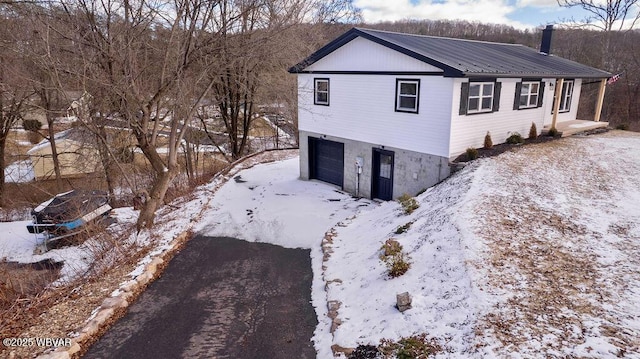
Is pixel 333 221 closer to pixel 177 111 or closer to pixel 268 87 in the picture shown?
pixel 177 111

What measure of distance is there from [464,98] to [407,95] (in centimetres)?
176

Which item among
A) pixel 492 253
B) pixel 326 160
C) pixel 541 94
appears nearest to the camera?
pixel 492 253

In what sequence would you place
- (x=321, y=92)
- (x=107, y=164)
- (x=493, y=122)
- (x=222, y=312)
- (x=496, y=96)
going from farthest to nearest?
(x=107, y=164)
(x=321, y=92)
(x=493, y=122)
(x=496, y=96)
(x=222, y=312)

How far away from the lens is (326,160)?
54.5 ft

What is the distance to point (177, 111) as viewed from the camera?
13.6 meters

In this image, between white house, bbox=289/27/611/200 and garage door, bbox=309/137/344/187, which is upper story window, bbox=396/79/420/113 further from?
garage door, bbox=309/137/344/187

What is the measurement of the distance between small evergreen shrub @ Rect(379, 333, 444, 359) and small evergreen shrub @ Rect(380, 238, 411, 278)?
1.69 m

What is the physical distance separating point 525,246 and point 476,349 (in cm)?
286

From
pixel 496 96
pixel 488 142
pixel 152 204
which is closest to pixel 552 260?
pixel 488 142

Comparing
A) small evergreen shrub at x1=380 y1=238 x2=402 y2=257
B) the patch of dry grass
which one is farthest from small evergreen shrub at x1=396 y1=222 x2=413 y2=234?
the patch of dry grass

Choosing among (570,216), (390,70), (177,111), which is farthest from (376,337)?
(177,111)

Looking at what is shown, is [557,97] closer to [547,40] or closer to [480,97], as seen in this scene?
[480,97]

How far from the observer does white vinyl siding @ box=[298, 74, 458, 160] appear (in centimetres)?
1183

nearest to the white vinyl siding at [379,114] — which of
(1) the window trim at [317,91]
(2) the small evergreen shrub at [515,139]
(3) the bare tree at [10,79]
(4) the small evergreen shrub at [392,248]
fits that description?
(1) the window trim at [317,91]
